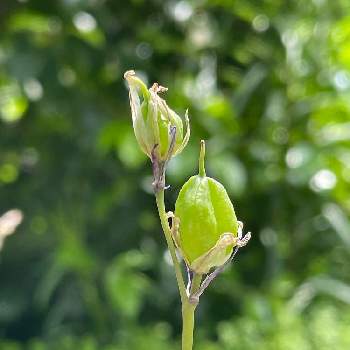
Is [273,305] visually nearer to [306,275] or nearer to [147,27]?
[306,275]

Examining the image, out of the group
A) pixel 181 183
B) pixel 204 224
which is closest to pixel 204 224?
pixel 204 224

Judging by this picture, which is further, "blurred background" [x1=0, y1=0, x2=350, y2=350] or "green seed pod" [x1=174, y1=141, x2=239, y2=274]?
"blurred background" [x1=0, y1=0, x2=350, y2=350]

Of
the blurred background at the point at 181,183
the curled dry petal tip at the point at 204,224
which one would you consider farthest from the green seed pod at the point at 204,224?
the blurred background at the point at 181,183

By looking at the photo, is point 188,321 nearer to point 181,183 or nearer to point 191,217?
point 191,217

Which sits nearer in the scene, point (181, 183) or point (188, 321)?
point (188, 321)

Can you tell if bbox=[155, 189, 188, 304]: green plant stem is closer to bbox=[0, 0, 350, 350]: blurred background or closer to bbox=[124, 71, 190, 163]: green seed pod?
bbox=[124, 71, 190, 163]: green seed pod

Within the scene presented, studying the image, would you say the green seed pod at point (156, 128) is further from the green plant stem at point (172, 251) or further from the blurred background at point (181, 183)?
the blurred background at point (181, 183)

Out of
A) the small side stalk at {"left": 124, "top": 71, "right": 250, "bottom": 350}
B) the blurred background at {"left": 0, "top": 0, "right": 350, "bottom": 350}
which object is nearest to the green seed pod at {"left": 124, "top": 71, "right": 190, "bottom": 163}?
the small side stalk at {"left": 124, "top": 71, "right": 250, "bottom": 350}
